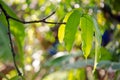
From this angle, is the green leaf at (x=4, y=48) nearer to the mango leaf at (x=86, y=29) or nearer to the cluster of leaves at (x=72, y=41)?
the cluster of leaves at (x=72, y=41)

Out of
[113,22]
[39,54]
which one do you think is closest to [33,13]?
Result: [113,22]

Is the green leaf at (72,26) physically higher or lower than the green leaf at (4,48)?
higher

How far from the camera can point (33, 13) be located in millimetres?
1995

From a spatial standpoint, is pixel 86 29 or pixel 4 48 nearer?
pixel 86 29

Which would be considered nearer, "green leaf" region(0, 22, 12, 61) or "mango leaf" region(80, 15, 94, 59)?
"mango leaf" region(80, 15, 94, 59)

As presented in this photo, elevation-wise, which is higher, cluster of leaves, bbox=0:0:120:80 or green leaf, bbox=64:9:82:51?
green leaf, bbox=64:9:82:51

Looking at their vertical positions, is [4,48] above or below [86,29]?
below

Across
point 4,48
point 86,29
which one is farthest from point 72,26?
point 4,48

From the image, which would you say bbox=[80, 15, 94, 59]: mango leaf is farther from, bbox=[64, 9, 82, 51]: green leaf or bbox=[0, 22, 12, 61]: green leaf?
bbox=[0, 22, 12, 61]: green leaf

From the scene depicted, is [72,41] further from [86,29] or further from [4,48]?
[4,48]

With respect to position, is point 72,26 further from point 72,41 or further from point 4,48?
point 4,48

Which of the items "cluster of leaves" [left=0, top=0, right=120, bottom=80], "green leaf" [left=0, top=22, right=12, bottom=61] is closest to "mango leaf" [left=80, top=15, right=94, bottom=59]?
"cluster of leaves" [left=0, top=0, right=120, bottom=80]

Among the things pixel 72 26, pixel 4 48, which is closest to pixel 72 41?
pixel 72 26

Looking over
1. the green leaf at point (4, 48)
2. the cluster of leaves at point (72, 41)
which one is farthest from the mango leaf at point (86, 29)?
the green leaf at point (4, 48)
